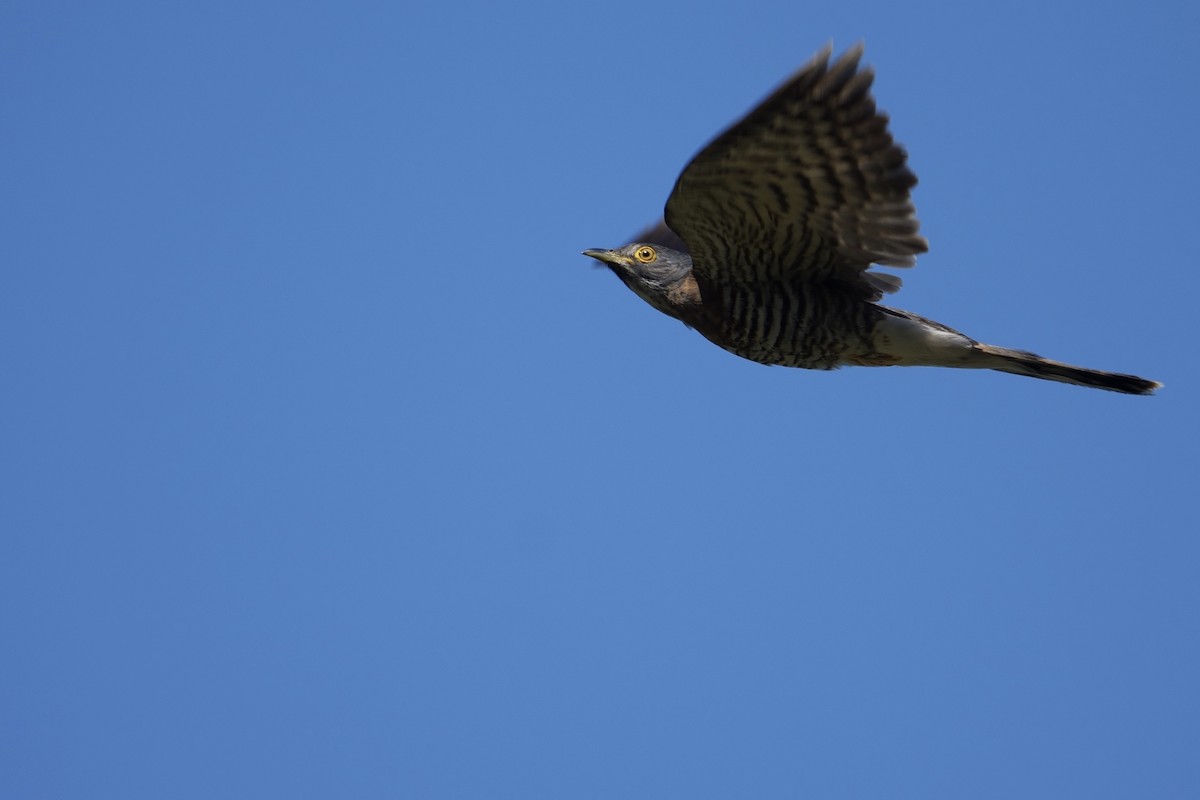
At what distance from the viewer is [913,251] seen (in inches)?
276

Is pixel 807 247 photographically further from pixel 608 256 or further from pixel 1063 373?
pixel 1063 373

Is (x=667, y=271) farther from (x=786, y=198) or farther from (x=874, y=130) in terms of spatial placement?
(x=874, y=130)

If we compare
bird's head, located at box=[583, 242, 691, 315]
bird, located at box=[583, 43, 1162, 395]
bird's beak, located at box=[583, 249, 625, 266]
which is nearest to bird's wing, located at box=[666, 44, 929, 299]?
bird, located at box=[583, 43, 1162, 395]

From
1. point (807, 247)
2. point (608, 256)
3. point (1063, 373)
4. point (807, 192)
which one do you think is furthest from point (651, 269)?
point (1063, 373)

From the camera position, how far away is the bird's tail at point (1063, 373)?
24.6 feet

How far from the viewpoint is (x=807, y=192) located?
6.72 metres

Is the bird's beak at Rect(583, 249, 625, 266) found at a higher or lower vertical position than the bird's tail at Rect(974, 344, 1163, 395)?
higher

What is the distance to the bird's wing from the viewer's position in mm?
6184

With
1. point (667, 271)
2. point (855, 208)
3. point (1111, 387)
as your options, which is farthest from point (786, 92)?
point (1111, 387)

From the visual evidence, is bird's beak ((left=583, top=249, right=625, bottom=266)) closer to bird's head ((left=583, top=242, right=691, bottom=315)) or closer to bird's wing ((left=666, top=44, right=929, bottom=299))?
bird's head ((left=583, top=242, right=691, bottom=315))

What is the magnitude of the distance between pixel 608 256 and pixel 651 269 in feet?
1.11

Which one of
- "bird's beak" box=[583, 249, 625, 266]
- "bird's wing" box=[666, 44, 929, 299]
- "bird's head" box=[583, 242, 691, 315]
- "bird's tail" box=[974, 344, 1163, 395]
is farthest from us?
"bird's beak" box=[583, 249, 625, 266]

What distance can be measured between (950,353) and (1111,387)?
983 mm

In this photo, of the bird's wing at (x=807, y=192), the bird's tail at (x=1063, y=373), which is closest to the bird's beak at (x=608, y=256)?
the bird's wing at (x=807, y=192)
